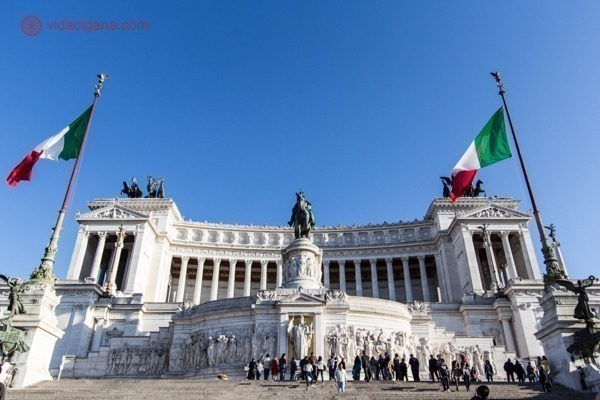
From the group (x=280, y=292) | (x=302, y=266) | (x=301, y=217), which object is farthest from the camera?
(x=301, y=217)

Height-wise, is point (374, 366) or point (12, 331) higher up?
point (12, 331)

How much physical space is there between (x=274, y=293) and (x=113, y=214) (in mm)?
42754

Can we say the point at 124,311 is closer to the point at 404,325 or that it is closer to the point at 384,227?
the point at 404,325

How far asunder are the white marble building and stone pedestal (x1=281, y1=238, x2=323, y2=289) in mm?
1266

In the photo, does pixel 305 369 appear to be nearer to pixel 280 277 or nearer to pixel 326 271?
pixel 280 277

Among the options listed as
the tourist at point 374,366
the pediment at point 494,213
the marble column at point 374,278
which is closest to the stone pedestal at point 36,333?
the tourist at point 374,366

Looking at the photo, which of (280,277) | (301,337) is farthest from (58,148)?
(280,277)

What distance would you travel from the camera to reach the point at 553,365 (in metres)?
18.3

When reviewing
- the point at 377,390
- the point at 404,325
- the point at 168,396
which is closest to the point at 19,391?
the point at 168,396

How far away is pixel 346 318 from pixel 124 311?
27.6 m

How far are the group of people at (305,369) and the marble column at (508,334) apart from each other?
27312 mm

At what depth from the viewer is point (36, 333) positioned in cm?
1806

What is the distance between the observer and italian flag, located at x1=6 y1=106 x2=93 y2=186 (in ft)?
75.6

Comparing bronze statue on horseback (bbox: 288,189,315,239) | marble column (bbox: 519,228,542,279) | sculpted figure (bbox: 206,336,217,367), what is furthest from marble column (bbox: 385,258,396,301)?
sculpted figure (bbox: 206,336,217,367)
